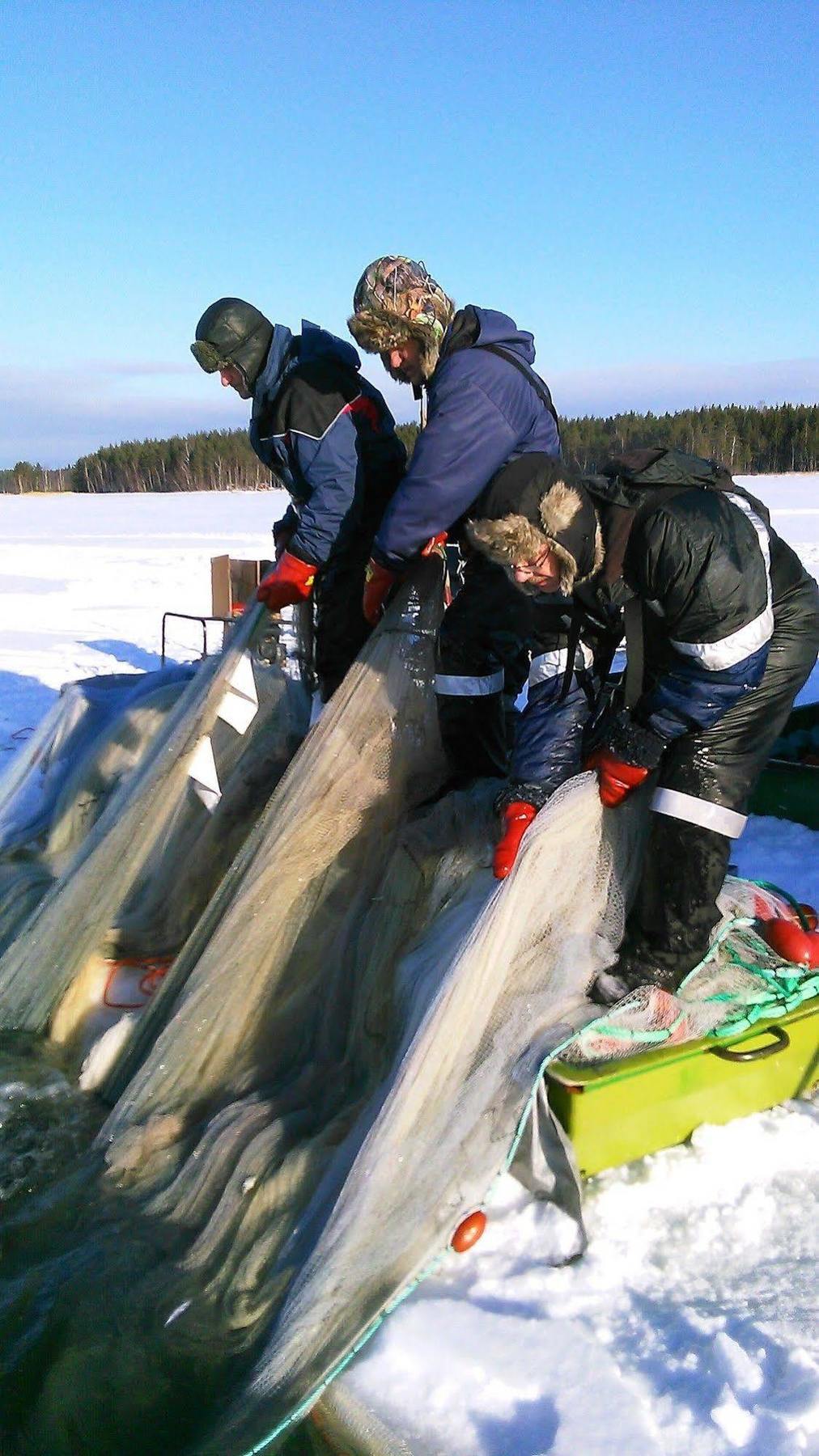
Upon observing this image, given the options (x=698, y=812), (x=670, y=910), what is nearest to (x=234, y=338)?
(x=698, y=812)

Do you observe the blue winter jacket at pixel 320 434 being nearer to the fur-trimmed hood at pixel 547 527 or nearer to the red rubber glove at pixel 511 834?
the fur-trimmed hood at pixel 547 527

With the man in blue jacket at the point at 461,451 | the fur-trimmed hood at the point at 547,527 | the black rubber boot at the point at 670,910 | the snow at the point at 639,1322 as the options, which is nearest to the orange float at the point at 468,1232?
the snow at the point at 639,1322

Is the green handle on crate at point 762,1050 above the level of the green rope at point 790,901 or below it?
below

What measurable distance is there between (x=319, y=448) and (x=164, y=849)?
1.51 meters

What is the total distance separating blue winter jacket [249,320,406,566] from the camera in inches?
155

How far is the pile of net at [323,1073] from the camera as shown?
7.93 feet

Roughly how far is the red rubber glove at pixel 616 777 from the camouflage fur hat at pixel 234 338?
2.00 meters

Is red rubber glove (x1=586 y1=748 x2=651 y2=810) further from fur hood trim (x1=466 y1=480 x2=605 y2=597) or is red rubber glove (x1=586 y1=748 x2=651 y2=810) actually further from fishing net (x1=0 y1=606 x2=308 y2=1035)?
fishing net (x1=0 y1=606 x2=308 y2=1035)

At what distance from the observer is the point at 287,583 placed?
4.01 meters

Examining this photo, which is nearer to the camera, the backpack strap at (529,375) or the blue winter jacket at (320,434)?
the backpack strap at (529,375)

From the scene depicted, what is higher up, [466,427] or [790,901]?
[466,427]

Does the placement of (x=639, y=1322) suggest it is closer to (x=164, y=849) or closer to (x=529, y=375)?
(x=164, y=849)

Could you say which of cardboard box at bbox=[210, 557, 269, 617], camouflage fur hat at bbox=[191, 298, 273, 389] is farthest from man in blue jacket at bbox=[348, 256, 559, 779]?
cardboard box at bbox=[210, 557, 269, 617]

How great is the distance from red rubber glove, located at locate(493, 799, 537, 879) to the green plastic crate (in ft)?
1.68
